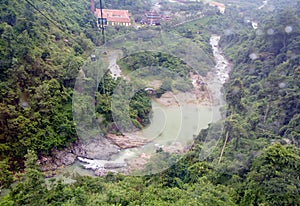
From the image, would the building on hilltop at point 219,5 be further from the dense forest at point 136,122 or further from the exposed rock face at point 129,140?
the exposed rock face at point 129,140

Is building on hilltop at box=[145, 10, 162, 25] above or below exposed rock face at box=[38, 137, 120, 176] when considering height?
above

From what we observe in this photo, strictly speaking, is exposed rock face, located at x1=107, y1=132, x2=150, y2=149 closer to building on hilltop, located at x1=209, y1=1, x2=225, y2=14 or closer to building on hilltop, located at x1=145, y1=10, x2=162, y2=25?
building on hilltop, located at x1=145, y1=10, x2=162, y2=25

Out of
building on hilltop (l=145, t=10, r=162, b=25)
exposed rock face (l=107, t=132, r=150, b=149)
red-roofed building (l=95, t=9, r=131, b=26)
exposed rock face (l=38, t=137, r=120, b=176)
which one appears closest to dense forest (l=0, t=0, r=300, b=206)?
exposed rock face (l=38, t=137, r=120, b=176)

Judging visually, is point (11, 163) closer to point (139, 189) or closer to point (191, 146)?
point (139, 189)

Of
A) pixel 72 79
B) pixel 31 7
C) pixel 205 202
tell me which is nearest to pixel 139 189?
pixel 205 202

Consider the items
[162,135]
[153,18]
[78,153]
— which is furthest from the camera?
[153,18]

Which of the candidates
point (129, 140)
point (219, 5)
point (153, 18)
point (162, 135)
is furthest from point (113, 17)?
point (219, 5)

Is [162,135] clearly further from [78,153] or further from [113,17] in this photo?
[113,17]

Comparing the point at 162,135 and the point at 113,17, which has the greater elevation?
the point at 113,17

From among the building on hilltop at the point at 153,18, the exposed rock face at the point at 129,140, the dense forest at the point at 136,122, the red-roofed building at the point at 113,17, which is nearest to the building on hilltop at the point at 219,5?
the building on hilltop at the point at 153,18
